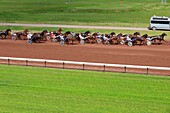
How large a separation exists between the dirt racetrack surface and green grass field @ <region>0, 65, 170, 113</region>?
4.62 m

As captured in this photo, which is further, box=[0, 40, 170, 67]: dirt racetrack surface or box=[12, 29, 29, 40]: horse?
box=[12, 29, 29, 40]: horse

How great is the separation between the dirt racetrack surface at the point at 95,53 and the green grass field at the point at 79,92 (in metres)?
4.62

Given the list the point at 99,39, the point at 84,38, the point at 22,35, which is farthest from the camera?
the point at 22,35

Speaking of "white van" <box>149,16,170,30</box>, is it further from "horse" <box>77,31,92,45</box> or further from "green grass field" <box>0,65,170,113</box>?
"green grass field" <box>0,65,170,113</box>

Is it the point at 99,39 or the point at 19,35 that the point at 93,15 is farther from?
the point at 99,39

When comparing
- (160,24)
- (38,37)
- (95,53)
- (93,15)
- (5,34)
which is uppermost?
(93,15)

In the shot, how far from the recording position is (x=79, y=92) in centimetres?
2027

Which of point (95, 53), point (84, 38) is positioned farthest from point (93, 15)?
point (95, 53)

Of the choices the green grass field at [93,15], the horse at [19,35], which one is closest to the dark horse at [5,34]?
the horse at [19,35]

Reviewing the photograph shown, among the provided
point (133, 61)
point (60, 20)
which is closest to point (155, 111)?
point (133, 61)

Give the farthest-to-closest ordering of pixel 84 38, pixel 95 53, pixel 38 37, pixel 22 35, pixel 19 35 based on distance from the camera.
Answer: pixel 22 35 < pixel 19 35 < pixel 38 37 < pixel 84 38 < pixel 95 53

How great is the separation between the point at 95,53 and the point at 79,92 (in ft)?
38.1

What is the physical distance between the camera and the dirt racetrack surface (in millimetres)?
28797

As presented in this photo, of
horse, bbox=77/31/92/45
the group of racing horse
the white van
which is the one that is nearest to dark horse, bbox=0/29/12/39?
the group of racing horse
